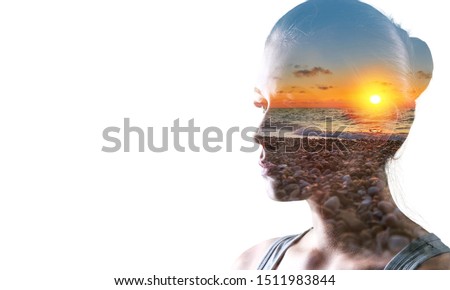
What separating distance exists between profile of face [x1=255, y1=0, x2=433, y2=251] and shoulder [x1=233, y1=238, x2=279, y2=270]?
14cm

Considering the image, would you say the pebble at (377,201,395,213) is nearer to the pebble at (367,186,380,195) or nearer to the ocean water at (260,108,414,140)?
the pebble at (367,186,380,195)

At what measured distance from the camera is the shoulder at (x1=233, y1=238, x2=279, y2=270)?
1.69 meters

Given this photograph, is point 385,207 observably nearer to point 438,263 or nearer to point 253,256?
point 438,263

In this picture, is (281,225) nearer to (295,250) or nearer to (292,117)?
(295,250)

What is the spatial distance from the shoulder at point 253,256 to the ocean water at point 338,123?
0.87 feet

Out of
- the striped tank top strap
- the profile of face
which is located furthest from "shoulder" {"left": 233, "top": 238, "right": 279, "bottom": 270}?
the profile of face

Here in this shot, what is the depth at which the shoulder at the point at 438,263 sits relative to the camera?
59.6 inches

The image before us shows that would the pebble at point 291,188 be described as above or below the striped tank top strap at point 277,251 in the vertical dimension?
above

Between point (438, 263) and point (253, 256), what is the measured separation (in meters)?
0.39

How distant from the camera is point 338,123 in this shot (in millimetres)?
1536

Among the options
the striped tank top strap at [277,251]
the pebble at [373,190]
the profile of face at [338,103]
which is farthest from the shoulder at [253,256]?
the pebble at [373,190]

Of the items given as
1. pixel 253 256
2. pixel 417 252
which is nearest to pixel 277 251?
pixel 253 256

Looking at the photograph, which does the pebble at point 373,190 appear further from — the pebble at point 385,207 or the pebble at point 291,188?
the pebble at point 291,188

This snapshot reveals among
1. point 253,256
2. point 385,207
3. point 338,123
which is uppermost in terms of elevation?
point 338,123
